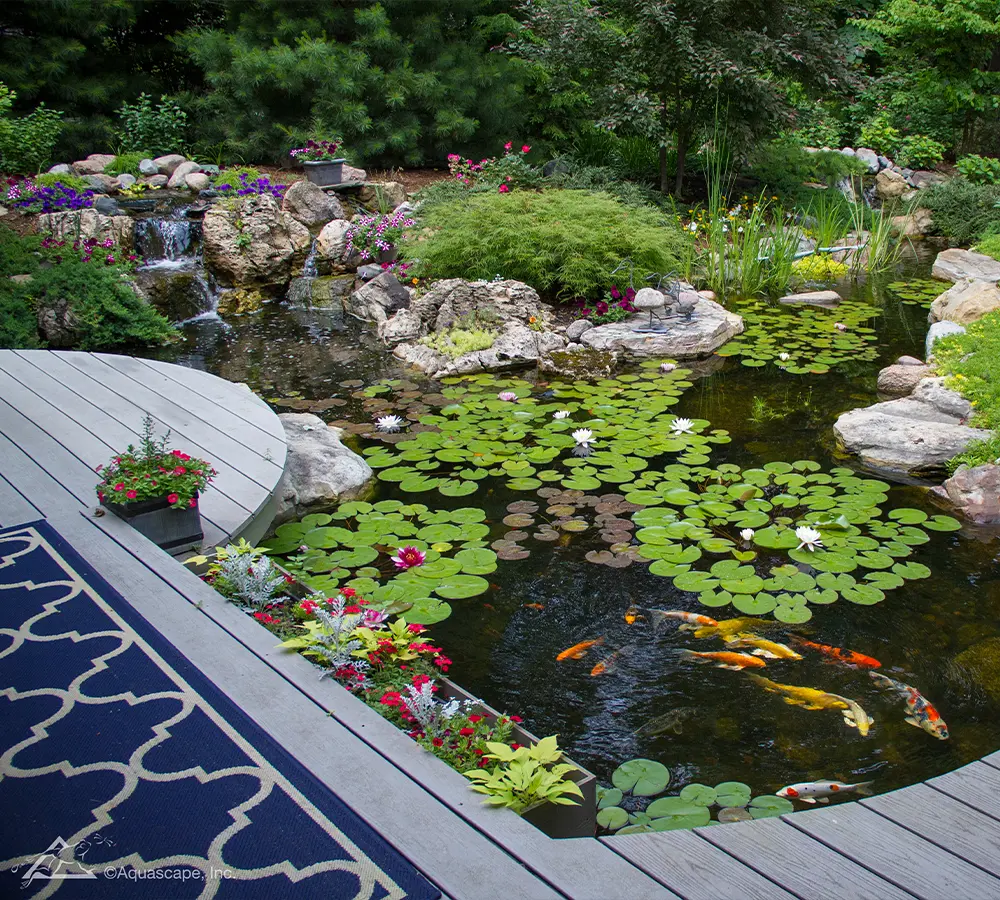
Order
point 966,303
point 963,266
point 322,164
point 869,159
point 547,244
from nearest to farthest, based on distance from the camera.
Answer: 1. point 966,303
2. point 547,244
3. point 963,266
4. point 322,164
5. point 869,159

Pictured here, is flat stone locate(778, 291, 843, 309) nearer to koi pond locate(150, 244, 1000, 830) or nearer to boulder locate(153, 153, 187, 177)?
koi pond locate(150, 244, 1000, 830)

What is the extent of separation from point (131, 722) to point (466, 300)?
5.29m

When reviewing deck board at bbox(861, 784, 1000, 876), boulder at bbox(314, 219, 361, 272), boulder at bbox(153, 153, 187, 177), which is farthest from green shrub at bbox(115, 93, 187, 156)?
deck board at bbox(861, 784, 1000, 876)

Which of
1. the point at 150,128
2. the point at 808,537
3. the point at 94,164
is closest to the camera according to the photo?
the point at 808,537

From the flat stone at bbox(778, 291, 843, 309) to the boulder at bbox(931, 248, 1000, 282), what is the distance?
5.25 feet

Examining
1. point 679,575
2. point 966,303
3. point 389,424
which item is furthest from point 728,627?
point 966,303

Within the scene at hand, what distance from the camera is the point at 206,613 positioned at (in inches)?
99.3

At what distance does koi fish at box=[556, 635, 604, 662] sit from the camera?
311 cm

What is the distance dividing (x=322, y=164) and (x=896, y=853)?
9.13m

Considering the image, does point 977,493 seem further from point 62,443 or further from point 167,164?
point 167,164

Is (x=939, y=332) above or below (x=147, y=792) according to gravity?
below

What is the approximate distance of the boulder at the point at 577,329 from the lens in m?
6.76

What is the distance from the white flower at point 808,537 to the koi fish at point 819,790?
129 centimetres

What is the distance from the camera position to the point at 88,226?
773cm
